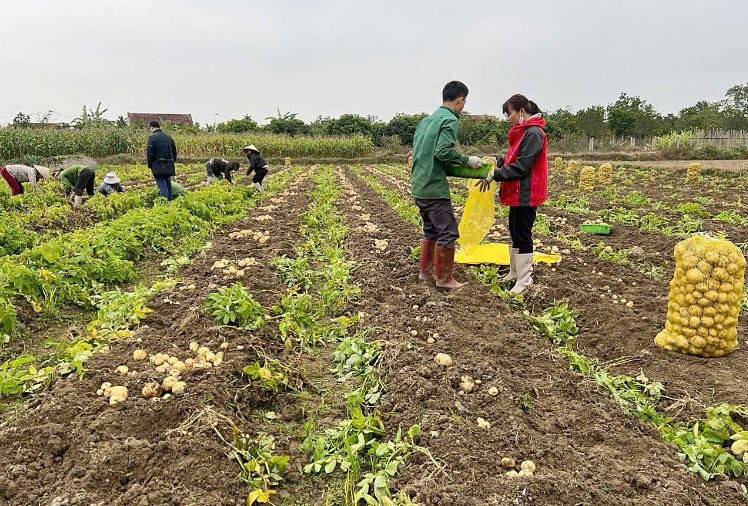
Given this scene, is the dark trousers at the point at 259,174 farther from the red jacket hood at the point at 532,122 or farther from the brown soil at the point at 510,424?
the brown soil at the point at 510,424

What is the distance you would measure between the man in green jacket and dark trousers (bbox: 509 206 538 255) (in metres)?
0.56

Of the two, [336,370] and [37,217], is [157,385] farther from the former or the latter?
[37,217]

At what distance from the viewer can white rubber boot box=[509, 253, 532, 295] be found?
5.43 m

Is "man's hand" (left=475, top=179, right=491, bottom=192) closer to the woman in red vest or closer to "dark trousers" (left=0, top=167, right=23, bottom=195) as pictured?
the woman in red vest

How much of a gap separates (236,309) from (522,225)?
9.59 ft

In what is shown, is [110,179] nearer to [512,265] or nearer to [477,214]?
[477,214]

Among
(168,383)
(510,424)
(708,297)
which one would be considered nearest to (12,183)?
(168,383)

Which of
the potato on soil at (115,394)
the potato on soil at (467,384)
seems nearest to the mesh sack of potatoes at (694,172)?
the potato on soil at (467,384)

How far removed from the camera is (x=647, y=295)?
532cm

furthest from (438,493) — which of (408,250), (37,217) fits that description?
(37,217)

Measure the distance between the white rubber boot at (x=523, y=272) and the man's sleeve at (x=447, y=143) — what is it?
4.12 feet

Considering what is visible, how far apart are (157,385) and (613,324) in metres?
3.65

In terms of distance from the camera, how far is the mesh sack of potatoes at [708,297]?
376cm

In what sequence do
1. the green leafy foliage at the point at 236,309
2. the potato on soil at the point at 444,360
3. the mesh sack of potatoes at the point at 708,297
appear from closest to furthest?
the potato on soil at the point at 444,360 → the mesh sack of potatoes at the point at 708,297 → the green leafy foliage at the point at 236,309
